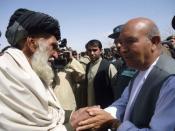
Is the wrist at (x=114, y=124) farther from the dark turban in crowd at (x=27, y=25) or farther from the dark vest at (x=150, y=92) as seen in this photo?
the dark turban in crowd at (x=27, y=25)

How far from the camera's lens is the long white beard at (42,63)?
3539 millimetres

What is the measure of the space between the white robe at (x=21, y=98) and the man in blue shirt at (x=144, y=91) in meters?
0.40

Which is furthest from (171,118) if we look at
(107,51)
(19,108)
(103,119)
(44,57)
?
(107,51)

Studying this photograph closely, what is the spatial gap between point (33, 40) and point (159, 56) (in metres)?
1.35

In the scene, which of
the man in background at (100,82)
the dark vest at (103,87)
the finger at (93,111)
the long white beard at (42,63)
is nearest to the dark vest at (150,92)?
the finger at (93,111)

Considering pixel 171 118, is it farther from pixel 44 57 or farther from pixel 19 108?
pixel 44 57

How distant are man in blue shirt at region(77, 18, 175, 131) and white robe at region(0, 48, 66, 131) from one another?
0.40m

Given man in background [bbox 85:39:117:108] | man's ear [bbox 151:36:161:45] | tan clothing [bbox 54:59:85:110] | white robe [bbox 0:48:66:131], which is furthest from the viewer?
man in background [bbox 85:39:117:108]

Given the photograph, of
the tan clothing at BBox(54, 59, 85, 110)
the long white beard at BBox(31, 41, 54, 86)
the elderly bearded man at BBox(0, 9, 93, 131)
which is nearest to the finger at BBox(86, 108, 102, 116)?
the elderly bearded man at BBox(0, 9, 93, 131)

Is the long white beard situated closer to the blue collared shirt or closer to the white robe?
the white robe

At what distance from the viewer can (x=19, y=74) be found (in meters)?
3.19

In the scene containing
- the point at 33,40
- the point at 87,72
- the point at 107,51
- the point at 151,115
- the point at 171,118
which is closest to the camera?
the point at 171,118

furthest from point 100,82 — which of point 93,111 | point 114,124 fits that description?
point 114,124

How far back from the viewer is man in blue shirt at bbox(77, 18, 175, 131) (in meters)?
2.66
